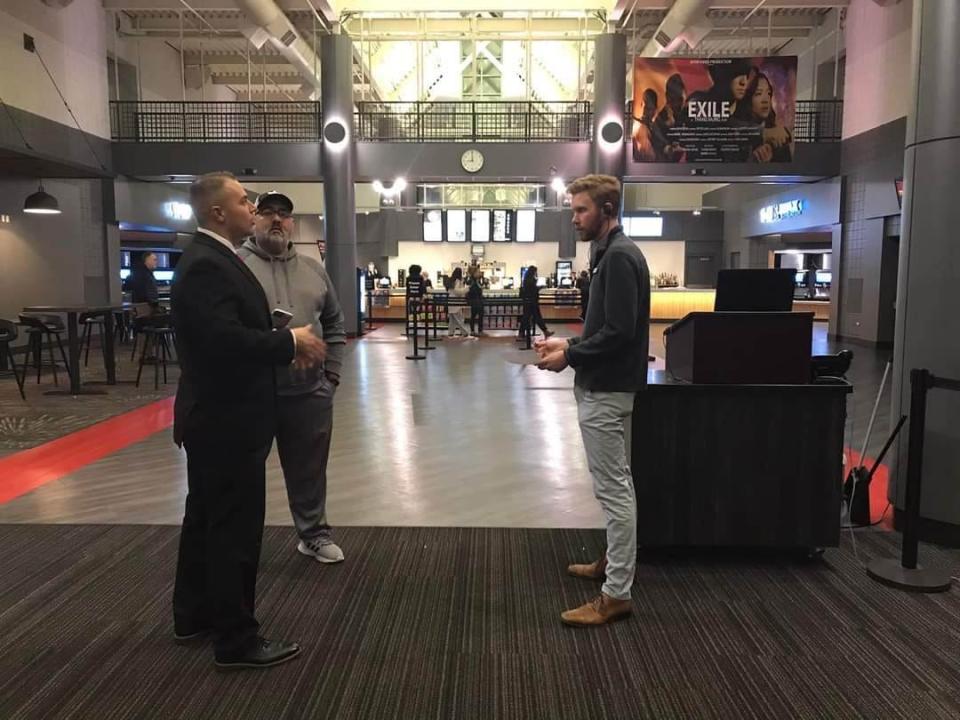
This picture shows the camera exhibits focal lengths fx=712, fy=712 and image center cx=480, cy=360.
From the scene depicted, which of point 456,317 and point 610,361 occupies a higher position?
point 610,361

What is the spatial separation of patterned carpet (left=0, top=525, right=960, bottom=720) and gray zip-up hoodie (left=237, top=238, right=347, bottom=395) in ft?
2.81

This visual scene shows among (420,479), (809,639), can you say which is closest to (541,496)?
(420,479)

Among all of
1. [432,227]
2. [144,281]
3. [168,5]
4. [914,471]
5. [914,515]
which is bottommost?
[914,515]

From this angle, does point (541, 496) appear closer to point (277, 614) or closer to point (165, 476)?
point (277, 614)

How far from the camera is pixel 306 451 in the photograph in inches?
126

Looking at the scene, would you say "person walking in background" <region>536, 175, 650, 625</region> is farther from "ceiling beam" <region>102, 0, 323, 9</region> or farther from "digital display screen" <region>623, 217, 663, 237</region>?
"digital display screen" <region>623, 217, 663, 237</region>

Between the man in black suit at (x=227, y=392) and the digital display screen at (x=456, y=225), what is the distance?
19.3 m

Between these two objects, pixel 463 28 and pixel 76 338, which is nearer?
pixel 76 338

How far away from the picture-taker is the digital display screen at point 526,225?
21.2 metres

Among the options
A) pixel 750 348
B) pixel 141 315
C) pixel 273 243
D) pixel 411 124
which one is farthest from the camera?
pixel 411 124

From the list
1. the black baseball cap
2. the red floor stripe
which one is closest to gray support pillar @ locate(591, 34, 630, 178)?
the red floor stripe

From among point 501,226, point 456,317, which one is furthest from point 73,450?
point 501,226

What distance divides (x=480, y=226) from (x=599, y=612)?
19.3 m

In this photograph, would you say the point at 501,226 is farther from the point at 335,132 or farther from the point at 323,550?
the point at 323,550
